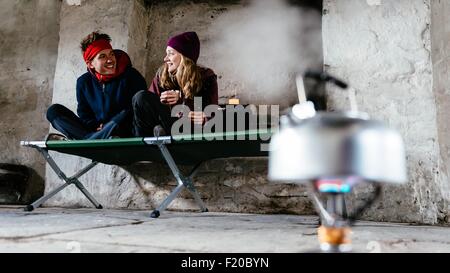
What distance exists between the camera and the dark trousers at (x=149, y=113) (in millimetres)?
2355

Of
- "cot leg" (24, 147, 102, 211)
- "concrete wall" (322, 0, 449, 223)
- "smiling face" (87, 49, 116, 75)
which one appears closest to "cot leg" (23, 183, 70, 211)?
"cot leg" (24, 147, 102, 211)

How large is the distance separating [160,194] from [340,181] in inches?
107

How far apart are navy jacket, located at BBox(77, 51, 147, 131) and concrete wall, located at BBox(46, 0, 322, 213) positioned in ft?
1.11

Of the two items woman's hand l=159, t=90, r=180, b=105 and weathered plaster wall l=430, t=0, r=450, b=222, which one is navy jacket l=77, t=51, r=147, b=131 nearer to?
woman's hand l=159, t=90, r=180, b=105

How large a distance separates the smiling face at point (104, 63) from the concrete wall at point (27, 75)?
120cm

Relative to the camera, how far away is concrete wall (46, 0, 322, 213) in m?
2.99

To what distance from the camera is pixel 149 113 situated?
2.43 metres

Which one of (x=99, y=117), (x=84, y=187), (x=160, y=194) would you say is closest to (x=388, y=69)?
(x=160, y=194)

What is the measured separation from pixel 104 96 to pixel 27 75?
1.56 meters

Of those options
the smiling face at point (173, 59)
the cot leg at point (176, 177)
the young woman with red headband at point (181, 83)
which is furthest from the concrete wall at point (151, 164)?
the smiling face at point (173, 59)

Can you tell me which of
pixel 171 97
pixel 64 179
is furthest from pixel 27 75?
pixel 171 97

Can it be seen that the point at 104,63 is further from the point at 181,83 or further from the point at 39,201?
the point at 39,201

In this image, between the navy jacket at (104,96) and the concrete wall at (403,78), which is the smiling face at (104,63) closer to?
the navy jacket at (104,96)
